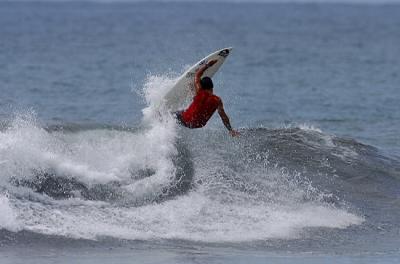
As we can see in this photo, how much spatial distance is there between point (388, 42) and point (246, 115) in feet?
139

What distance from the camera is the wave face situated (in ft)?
40.5

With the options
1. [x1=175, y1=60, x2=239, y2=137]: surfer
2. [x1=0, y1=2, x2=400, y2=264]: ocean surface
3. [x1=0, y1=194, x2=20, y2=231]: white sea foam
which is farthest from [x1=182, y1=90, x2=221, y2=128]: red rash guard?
[x1=0, y1=194, x2=20, y2=231]: white sea foam

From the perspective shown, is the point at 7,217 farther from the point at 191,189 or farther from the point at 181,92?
the point at 181,92

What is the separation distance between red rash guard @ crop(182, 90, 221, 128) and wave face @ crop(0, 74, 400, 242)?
0.81 m

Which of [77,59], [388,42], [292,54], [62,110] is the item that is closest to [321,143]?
[62,110]

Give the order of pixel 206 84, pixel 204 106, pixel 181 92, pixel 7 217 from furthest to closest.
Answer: pixel 181 92 < pixel 204 106 < pixel 206 84 < pixel 7 217

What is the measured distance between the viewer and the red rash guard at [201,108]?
1397cm

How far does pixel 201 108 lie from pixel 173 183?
1.26 metres

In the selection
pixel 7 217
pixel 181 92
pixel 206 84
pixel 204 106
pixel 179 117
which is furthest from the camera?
→ pixel 181 92

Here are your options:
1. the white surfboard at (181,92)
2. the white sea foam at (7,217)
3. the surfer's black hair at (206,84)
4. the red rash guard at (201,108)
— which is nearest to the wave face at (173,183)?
the white sea foam at (7,217)

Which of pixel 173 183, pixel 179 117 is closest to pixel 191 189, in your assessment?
pixel 173 183

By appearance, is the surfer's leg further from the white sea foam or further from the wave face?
the white sea foam

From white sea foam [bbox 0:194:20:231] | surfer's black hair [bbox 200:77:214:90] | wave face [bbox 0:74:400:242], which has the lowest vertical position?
white sea foam [bbox 0:194:20:231]

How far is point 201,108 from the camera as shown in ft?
46.2
